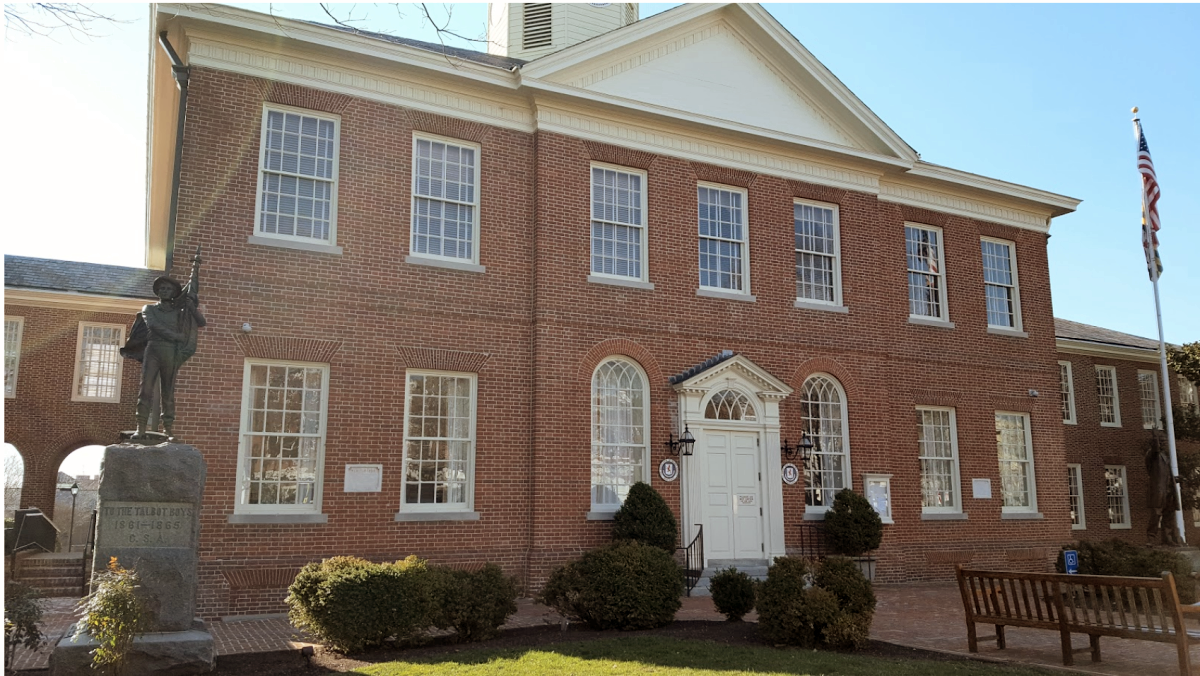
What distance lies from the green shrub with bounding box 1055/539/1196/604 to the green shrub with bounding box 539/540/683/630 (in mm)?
7434

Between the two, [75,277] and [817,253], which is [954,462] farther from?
[75,277]

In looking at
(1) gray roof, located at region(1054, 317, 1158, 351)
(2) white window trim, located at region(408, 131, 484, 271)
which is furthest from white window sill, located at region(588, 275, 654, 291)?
(1) gray roof, located at region(1054, 317, 1158, 351)

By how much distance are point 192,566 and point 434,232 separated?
7.53 metres

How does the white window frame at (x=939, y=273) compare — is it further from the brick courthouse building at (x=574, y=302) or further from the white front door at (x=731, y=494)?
the white front door at (x=731, y=494)

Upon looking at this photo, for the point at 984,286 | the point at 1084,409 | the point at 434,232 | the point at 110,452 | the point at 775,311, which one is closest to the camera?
the point at 110,452

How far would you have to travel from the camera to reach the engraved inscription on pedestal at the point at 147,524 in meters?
8.67

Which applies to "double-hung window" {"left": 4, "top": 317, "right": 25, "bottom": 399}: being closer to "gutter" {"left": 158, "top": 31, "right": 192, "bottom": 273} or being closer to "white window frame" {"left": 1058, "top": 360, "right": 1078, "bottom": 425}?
"gutter" {"left": 158, "top": 31, "right": 192, "bottom": 273}

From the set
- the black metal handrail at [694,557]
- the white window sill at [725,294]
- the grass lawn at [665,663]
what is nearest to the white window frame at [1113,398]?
the white window sill at [725,294]

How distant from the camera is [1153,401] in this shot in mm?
27750

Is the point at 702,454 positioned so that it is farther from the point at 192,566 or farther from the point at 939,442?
the point at 192,566

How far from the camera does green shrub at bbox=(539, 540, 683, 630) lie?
10.7 metres

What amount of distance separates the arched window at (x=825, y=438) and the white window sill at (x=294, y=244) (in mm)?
9241

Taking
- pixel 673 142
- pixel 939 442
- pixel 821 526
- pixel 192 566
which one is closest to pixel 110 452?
pixel 192 566

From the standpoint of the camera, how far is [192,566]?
8.84 metres
